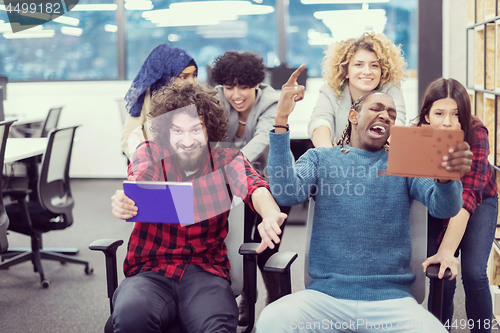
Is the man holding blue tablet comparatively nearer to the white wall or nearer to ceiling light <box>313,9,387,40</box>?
the white wall

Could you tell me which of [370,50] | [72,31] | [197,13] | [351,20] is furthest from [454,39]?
[72,31]

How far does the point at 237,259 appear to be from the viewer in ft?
5.85

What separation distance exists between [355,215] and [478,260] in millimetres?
594

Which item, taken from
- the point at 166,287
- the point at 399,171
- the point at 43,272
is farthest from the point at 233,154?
the point at 43,272

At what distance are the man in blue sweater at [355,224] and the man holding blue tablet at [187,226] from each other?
0.47 feet

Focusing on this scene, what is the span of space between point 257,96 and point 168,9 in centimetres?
416

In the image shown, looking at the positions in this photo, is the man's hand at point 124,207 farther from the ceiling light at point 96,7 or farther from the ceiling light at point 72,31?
the ceiling light at point 72,31

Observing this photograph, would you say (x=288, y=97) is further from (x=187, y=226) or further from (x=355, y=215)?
(x=187, y=226)

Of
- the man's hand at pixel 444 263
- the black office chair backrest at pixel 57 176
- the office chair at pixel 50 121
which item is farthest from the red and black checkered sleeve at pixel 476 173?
the office chair at pixel 50 121

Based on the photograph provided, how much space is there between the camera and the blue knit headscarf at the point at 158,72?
7.87 feet

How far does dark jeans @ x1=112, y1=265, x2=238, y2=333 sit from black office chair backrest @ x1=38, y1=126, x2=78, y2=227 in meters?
1.50

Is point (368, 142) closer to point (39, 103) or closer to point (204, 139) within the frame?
point (204, 139)

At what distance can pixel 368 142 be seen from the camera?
1633 mm

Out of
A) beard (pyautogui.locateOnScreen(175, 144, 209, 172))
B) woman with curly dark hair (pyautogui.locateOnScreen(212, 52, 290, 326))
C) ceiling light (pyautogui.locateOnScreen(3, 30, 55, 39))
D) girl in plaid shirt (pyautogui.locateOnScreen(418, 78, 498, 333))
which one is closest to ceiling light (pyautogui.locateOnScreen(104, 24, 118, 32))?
ceiling light (pyautogui.locateOnScreen(3, 30, 55, 39))
